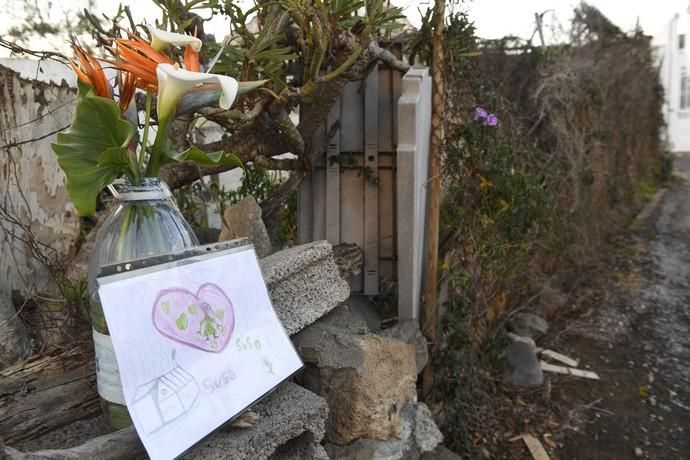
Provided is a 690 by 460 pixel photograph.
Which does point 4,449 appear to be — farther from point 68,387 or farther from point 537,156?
point 537,156

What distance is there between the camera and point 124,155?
1179mm

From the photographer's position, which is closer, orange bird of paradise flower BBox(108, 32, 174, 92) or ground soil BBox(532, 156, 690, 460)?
orange bird of paradise flower BBox(108, 32, 174, 92)

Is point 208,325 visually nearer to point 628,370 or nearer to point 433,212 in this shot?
point 433,212

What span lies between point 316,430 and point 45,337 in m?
1.15

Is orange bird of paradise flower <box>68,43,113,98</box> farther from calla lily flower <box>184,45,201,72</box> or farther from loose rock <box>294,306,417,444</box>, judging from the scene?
loose rock <box>294,306,417,444</box>

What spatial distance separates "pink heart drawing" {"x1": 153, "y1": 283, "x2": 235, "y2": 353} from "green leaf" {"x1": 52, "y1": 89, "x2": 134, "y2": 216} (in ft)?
1.05

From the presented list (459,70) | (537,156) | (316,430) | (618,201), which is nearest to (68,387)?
(316,430)

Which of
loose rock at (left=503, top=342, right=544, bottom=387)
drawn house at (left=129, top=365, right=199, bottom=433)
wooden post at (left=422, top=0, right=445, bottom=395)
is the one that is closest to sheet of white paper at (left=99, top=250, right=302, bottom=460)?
drawn house at (left=129, top=365, right=199, bottom=433)

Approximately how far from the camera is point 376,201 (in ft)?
8.81

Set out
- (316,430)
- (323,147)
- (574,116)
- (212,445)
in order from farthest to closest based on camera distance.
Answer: (574,116)
(323,147)
(316,430)
(212,445)

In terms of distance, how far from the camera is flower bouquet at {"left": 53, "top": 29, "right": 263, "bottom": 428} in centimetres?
115

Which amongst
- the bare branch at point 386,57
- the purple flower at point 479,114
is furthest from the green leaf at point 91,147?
the purple flower at point 479,114

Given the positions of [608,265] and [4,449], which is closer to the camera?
[4,449]

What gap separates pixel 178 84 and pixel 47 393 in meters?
0.96
